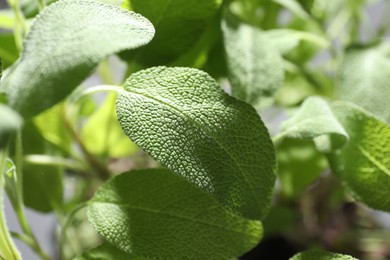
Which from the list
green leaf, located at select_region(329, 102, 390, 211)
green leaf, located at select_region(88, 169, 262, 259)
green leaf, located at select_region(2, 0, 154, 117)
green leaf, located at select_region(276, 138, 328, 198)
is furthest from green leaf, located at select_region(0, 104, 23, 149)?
green leaf, located at select_region(276, 138, 328, 198)

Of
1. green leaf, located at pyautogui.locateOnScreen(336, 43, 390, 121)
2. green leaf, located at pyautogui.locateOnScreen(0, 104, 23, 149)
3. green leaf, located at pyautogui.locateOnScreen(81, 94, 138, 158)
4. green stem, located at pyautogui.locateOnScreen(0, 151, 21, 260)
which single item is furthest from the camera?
green leaf, located at pyautogui.locateOnScreen(81, 94, 138, 158)

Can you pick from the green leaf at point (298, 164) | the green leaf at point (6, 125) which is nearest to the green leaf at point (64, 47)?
the green leaf at point (6, 125)

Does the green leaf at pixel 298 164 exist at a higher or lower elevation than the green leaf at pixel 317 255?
lower

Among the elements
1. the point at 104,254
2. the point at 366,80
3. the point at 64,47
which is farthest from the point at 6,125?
the point at 366,80

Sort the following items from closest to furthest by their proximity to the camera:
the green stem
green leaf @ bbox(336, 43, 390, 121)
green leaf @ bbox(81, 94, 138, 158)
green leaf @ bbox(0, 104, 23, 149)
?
green leaf @ bbox(0, 104, 23, 149)
the green stem
green leaf @ bbox(336, 43, 390, 121)
green leaf @ bbox(81, 94, 138, 158)

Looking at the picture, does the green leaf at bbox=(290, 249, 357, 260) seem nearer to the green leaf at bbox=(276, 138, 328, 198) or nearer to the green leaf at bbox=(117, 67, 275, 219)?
the green leaf at bbox=(117, 67, 275, 219)

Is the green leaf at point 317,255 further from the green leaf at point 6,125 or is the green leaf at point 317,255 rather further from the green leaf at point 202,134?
the green leaf at point 6,125
